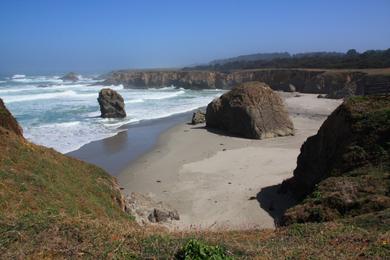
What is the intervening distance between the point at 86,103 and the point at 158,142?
2691 cm

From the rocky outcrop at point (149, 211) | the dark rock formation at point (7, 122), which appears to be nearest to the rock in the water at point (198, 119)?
the rocky outcrop at point (149, 211)

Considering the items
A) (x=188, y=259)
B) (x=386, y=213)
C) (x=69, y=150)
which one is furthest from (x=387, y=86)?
(x=188, y=259)

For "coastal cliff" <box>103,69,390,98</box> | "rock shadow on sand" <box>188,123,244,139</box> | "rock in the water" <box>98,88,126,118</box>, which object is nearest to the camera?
"rock shadow on sand" <box>188,123,244,139</box>

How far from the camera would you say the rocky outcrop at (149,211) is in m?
14.1

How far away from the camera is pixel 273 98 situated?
30.0 metres

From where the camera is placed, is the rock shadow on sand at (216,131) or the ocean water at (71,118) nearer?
the ocean water at (71,118)

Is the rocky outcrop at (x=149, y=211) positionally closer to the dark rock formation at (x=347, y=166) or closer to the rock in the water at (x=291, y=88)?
the dark rock formation at (x=347, y=166)

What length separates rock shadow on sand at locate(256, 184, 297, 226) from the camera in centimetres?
1501

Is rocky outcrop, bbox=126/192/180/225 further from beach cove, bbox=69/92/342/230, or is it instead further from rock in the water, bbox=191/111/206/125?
rock in the water, bbox=191/111/206/125

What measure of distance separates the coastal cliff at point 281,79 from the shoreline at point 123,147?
85.2 ft

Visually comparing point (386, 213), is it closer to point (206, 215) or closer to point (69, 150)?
point (206, 215)

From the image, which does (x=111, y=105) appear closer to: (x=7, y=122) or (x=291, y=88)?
(x=7, y=122)

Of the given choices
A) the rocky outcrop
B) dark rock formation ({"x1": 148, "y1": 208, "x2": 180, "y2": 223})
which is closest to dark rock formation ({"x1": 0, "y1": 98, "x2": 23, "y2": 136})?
the rocky outcrop

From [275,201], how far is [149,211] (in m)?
4.65
